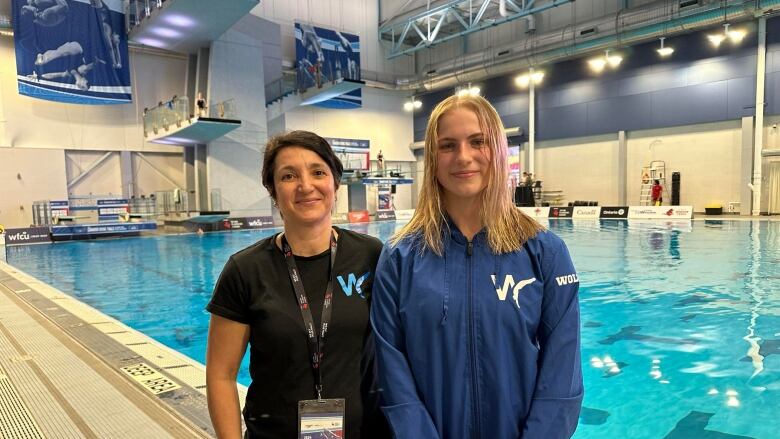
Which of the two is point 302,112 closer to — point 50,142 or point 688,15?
point 50,142

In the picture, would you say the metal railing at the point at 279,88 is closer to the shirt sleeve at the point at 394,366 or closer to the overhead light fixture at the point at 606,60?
the overhead light fixture at the point at 606,60

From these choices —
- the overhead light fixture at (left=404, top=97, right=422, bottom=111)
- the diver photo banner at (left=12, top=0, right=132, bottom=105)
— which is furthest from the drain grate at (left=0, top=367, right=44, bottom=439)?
the overhead light fixture at (left=404, top=97, right=422, bottom=111)

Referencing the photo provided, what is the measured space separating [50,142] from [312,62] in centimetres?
1277

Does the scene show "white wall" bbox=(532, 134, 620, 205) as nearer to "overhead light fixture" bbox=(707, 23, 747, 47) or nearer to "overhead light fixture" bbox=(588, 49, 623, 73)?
"overhead light fixture" bbox=(588, 49, 623, 73)

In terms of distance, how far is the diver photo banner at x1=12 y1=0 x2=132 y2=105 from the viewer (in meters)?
17.8

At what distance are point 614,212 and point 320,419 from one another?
21732 millimetres

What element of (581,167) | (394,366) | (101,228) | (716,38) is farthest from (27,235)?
(716,38)

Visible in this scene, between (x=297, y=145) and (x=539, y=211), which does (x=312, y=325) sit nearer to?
(x=297, y=145)

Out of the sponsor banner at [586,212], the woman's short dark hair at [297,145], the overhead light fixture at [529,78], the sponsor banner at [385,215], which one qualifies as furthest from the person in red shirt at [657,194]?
the woman's short dark hair at [297,145]

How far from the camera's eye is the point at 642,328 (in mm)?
4738

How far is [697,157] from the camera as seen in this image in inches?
795

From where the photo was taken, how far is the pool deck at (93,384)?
231 cm

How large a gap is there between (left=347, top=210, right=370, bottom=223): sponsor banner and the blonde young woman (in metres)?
22.5

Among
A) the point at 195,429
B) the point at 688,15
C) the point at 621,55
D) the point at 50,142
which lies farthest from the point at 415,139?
the point at 195,429
